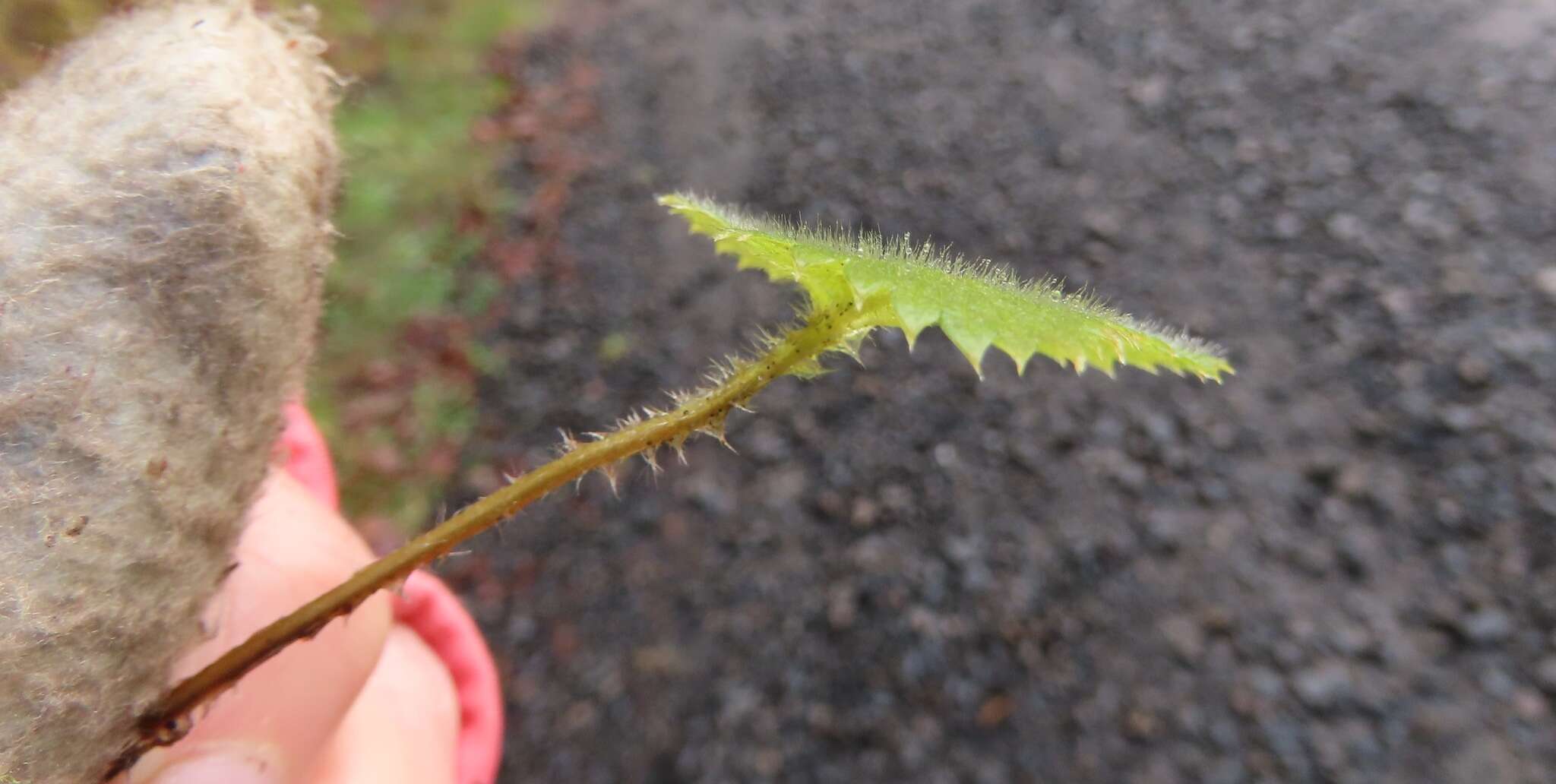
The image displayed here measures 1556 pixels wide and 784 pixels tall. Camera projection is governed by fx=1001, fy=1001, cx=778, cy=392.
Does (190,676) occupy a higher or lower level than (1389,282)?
higher

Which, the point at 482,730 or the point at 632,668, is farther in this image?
the point at 632,668

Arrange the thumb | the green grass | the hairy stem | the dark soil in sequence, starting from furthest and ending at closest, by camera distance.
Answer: the green grass
the dark soil
the thumb
the hairy stem

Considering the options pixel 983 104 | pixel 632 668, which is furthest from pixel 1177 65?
pixel 632 668

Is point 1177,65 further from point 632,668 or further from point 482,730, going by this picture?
point 482,730

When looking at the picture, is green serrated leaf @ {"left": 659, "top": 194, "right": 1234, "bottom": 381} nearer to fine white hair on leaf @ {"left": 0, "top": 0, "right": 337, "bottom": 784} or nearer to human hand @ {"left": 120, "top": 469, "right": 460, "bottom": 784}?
fine white hair on leaf @ {"left": 0, "top": 0, "right": 337, "bottom": 784}

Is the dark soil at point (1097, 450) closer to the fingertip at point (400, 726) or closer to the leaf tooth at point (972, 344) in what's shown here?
the fingertip at point (400, 726)

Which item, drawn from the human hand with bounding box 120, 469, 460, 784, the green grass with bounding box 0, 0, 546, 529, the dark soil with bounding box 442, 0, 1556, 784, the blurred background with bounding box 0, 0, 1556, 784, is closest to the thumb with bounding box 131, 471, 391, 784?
the human hand with bounding box 120, 469, 460, 784

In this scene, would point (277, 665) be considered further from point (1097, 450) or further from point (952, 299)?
point (1097, 450)
